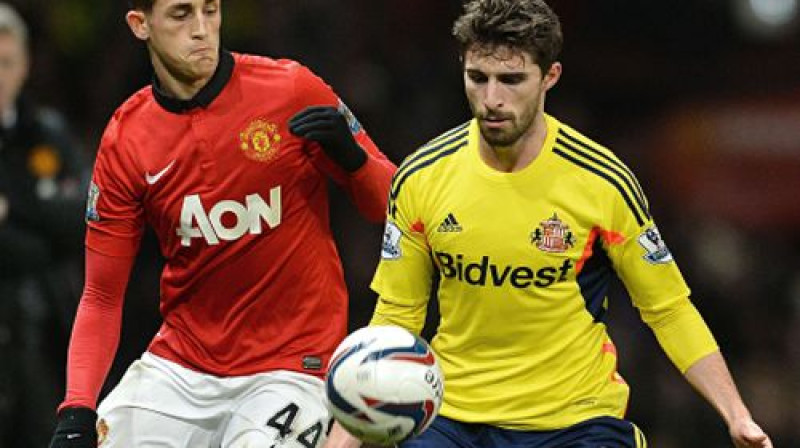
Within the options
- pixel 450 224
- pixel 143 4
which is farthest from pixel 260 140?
pixel 450 224

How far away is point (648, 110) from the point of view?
14.5 m

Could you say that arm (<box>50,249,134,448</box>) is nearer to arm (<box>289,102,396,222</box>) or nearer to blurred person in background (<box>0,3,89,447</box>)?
arm (<box>289,102,396,222</box>)

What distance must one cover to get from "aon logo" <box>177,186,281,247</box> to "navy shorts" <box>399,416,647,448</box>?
919mm

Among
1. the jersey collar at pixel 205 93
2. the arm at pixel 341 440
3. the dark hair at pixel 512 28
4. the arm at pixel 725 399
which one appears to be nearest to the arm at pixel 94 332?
the jersey collar at pixel 205 93

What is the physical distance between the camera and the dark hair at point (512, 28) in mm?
5660

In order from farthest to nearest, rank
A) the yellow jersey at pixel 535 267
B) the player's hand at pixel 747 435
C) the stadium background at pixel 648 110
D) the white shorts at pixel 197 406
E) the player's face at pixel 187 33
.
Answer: the stadium background at pixel 648 110, the player's face at pixel 187 33, the white shorts at pixel 197 406, the yellow jersey at pixel 535 267, the player's hand at pixel 747 435

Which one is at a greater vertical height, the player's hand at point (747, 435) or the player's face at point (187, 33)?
the player's face at point (187, 33)

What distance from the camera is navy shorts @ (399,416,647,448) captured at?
5.79 metres

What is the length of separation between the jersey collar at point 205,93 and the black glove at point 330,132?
1.06ft

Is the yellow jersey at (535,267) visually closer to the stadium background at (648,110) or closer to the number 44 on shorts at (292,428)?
the number 44 on shorts at (292,428)

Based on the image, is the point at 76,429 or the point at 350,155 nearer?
the point at 76,429

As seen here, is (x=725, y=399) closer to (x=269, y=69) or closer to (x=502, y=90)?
(x=502, y=90)

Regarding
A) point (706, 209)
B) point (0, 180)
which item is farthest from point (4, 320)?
point (706, 209)

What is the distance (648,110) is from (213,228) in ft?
28.6
